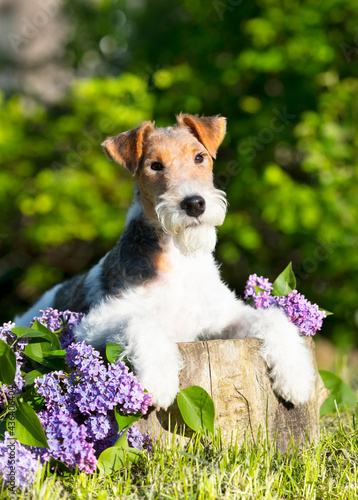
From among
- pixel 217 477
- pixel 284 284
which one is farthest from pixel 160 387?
pixel 284 284

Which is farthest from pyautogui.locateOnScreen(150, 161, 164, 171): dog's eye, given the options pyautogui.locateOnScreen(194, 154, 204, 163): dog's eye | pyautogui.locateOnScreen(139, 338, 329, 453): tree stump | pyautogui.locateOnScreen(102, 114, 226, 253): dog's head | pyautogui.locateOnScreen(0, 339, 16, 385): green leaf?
pyautogui.locateOnScreen(0, 339, 16, 385): green leaf

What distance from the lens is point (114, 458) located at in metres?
2.79

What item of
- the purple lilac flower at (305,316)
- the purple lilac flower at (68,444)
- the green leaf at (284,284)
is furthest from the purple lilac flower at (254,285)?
the purple lilac flower at (68,444)

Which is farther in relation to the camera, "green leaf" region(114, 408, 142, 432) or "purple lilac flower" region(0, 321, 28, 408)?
"purple lilac flower" region(0, 321, 28, 408)

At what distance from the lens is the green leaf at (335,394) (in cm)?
414

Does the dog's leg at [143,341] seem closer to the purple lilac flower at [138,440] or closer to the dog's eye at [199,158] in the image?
the purple lilac flower at [138,440]

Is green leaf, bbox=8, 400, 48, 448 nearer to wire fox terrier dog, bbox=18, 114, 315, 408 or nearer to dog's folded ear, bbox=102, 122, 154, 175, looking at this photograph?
wire fox terrier dog, bbox=18, 114, 315, 408

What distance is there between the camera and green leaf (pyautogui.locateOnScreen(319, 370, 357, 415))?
414 cm

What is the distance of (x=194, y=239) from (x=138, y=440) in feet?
3.78

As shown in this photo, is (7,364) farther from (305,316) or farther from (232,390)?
(305,316)

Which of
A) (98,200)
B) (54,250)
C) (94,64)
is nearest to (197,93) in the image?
(98,200)

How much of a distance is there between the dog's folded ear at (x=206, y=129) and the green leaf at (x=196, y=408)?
165cm

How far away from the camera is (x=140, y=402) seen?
9.00ft

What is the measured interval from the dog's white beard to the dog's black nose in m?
0.08
